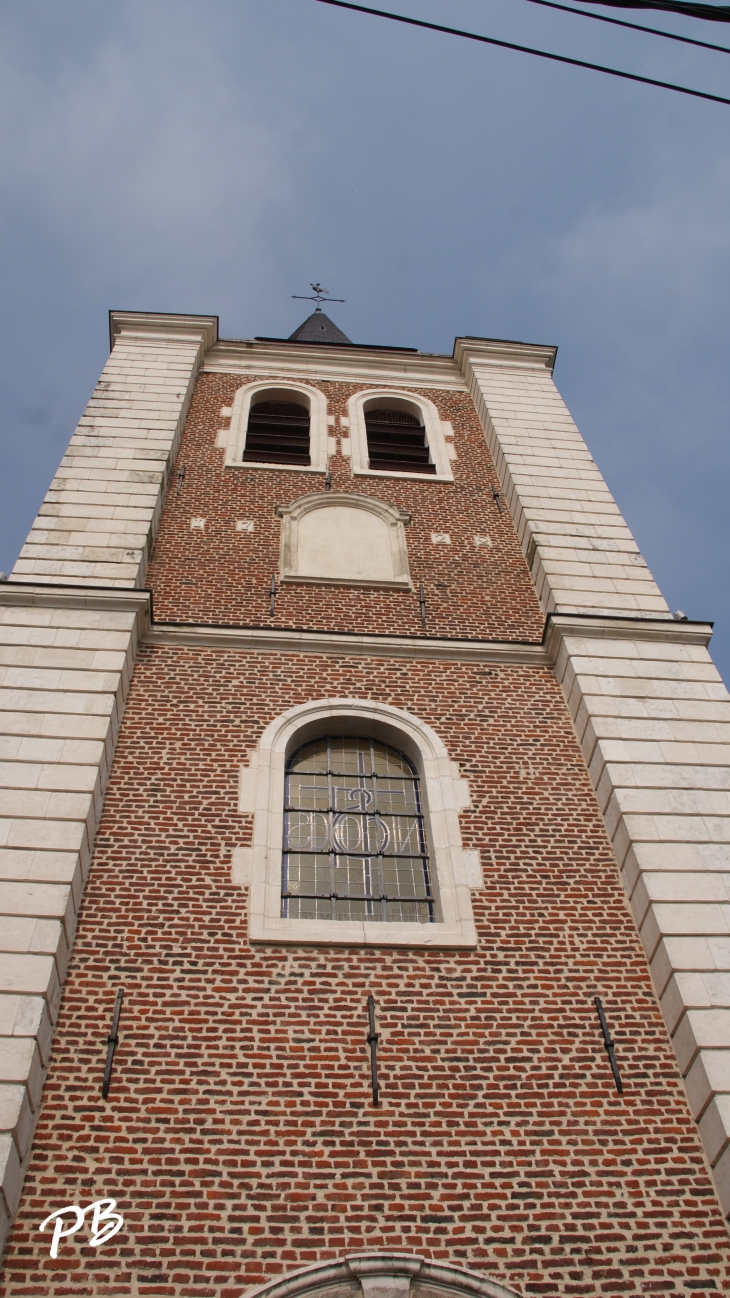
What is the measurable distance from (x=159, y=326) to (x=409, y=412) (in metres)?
4.06

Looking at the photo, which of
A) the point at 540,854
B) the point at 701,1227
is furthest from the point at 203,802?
the point at 701,1227

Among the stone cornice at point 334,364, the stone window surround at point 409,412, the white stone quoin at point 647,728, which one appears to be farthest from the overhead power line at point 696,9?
the stone cornice at point 334,364

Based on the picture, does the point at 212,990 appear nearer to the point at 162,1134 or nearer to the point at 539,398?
the point at 162,1134

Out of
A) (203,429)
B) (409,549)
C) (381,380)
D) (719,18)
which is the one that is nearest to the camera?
(719,18)

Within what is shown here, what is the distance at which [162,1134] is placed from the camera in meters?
6.14

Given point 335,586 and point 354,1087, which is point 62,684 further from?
point 354,1087

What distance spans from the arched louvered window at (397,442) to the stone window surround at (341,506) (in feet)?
4.55

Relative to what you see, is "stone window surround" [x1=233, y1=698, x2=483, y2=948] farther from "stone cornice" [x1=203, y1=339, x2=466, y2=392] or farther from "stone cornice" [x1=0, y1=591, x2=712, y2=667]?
"stone cornice" [x1=203, y1=339, x2=466, y2=392]

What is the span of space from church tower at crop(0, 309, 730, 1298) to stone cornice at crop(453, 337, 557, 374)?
4733 mm

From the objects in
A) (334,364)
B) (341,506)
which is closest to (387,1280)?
(341,506)

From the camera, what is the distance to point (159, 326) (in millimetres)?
16500

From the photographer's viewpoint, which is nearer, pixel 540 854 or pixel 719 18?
pixel 719 18

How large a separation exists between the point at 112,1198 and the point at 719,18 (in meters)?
6.85

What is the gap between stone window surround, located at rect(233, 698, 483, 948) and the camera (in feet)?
24.5
